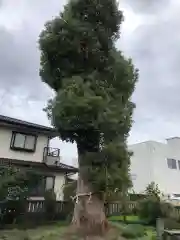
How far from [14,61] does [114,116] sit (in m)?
7.11

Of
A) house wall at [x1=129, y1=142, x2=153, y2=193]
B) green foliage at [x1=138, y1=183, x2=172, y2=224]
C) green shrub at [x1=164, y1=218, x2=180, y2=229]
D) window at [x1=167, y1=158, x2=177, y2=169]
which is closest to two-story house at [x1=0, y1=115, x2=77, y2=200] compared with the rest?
green foliage at [x1=138, y1=183, x2=172, y2=224]

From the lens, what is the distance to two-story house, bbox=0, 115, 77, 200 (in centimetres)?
1956

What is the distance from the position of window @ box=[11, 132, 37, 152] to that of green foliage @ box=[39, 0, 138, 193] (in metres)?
8.65

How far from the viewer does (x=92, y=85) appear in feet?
36.9

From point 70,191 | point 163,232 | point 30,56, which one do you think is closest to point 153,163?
point 70,191

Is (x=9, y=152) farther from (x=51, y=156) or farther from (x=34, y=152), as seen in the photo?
(x=51, y=156)

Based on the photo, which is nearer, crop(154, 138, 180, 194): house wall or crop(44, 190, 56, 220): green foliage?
crop(44, 190, 56, 220): green foliage

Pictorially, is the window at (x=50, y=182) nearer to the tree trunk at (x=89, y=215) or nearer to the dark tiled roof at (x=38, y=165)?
the dark tiled roof at (x=38, y=165)

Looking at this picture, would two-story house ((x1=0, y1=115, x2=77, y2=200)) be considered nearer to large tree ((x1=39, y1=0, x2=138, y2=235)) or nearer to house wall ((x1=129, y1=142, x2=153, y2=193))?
large tree ((x1=39, y1=0, x2=138, y2=235))

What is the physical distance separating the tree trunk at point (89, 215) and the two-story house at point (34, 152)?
8.55 m

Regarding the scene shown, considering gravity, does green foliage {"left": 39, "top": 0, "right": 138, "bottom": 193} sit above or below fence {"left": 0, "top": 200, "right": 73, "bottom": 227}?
above

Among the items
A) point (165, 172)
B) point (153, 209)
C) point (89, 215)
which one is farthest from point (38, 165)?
point (165, 172)

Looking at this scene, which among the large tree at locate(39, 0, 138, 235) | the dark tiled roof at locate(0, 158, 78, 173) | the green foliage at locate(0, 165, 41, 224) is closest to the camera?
the large tree at locate(39, 0, 138, 235)

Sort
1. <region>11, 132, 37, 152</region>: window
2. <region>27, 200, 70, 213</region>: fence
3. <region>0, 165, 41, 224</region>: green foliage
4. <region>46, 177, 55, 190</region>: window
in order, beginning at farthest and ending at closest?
1. <region>46, 177, 55, 190</region>: window
2. <region>11, 132, 37, 152</region>: window
3. <region>27, 200, 70, 213</region>: fence
4. <region>0, 165, 41, 224</region>: green foliage
